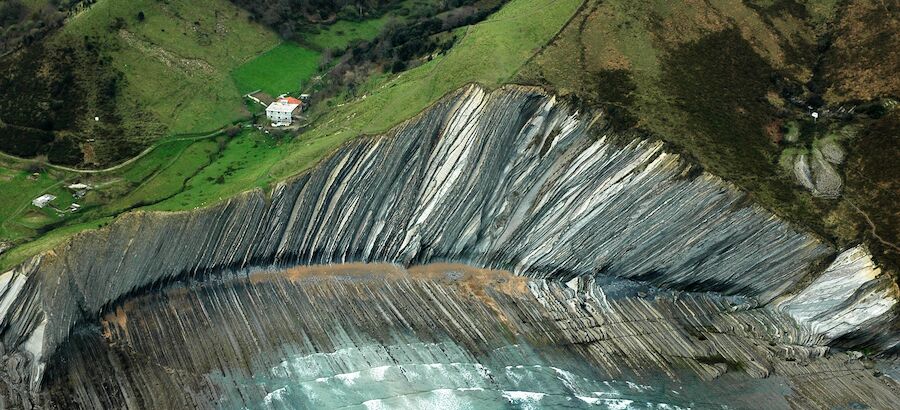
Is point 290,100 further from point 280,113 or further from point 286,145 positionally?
point 286,145

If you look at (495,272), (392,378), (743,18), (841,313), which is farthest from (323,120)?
(841,313)

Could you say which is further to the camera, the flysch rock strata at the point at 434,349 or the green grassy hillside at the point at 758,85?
the green grassy hillside at the point at 758,85

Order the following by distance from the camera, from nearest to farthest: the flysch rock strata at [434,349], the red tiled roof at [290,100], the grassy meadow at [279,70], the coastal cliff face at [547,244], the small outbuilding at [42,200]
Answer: the flysch rock strata at [434,349], the coastal cliff face at [547,244], the small outbuilding at [42,200], the red tiled roof at [290,100], the grassy meadow at [279,70]

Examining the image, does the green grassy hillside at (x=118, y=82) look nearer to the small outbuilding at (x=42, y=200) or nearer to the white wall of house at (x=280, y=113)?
the white wall of house at (x=280, y=113)

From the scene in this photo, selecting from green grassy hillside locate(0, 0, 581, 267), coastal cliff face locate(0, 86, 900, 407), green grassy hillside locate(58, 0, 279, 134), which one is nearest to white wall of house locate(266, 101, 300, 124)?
green grassy hillside locate(0, 0, 581, 267)

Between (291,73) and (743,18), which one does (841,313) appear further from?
(291,73)

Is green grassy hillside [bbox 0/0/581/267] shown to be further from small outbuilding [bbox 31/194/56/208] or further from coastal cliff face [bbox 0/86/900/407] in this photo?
coastal cliff face [bbox 0/86/900/407]

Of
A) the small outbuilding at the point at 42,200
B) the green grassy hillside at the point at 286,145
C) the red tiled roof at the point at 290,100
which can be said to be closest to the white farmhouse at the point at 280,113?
the red tiled roof at the point at 290,100

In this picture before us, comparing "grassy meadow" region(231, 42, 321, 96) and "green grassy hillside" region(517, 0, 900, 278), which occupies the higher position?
"green grassy hillside" region(517, 0, 900, 278)
